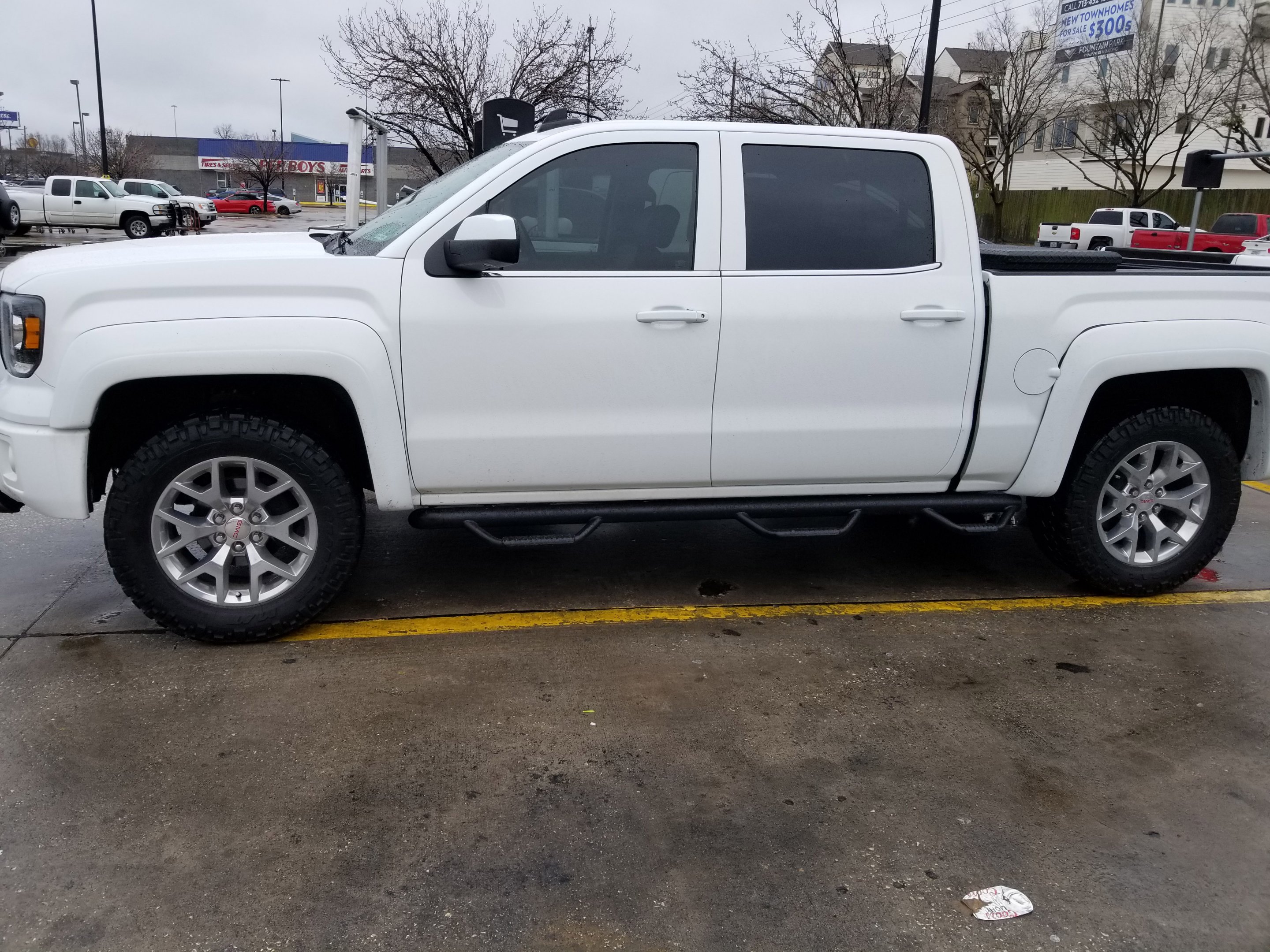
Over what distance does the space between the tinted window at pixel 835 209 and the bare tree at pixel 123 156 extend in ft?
186

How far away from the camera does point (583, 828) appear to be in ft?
9.50

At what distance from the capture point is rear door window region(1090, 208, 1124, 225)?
2952 centimetres

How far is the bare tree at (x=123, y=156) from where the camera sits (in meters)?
58.3

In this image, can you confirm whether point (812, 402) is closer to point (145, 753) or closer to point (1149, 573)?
point (1149, 573)

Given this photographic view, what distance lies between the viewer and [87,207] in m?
29.8

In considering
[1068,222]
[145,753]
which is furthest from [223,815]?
[1068,222]

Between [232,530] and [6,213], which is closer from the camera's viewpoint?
[232,530]

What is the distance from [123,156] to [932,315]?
6798 cm

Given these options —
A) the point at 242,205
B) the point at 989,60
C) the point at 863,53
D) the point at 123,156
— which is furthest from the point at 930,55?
the point at 123,156

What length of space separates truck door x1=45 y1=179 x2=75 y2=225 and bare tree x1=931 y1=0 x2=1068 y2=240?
86.0 feet

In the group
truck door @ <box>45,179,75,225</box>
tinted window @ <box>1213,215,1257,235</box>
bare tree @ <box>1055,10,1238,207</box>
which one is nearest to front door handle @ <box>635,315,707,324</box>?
tinted window @ <box>1213,215,1257,235</box>

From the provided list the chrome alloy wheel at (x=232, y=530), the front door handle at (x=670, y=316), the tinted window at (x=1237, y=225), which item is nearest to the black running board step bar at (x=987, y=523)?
the front door handle at (x=670, y=316)

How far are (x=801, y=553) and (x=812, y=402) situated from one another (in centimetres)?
137

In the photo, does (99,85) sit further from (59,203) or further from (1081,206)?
(1081,206)
